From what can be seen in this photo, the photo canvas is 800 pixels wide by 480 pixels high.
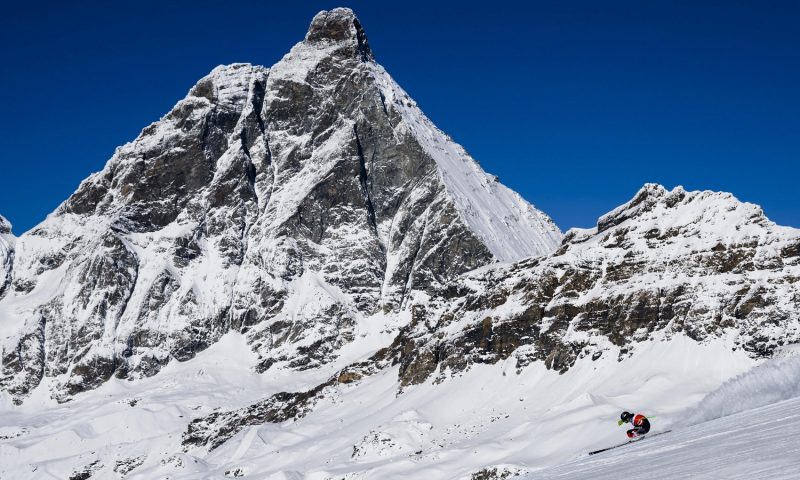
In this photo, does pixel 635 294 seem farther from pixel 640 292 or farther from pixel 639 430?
pixel 639 430

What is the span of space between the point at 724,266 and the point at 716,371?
14.1m

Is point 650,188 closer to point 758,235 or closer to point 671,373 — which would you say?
point 758,235

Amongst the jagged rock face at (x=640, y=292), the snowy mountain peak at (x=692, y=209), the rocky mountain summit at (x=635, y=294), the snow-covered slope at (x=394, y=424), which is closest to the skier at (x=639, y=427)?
the snow-covered slope at (x=394, y=424)

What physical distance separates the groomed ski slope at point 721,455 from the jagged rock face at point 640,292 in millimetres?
81553

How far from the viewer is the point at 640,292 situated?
10912 centimetres

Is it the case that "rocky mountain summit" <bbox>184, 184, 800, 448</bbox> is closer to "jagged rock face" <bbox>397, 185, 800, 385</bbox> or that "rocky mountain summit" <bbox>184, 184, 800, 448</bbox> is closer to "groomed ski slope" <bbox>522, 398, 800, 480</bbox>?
"jagged rock face" <bbox>397, 185, 800, 385</bbox>

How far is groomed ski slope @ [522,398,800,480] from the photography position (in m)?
12.5

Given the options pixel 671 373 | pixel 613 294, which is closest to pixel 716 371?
pixel 671 373

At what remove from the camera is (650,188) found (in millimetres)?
122062

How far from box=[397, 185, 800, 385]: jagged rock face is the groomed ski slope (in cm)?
8155

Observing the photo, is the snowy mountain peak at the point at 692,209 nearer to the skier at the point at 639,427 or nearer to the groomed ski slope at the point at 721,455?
the skier at the point at 639,427

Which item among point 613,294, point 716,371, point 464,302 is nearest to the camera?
point 716,371

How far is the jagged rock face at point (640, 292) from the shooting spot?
9900cm

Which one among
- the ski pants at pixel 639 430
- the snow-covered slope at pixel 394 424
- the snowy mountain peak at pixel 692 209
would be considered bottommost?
the ski pants at pixel 639 430
